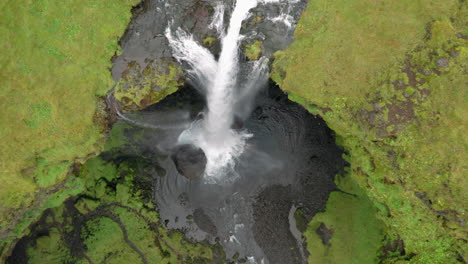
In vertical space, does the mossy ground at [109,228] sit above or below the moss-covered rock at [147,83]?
below

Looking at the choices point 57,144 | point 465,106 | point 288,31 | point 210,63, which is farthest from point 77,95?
point 465,106

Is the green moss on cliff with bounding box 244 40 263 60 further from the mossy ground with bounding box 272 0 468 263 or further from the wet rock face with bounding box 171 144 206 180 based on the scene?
the wet rock face with bounding box 171 144 206 180

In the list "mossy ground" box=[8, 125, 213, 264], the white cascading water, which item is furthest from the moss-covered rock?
"mossy ground" box=[8, 125, 213, 264]

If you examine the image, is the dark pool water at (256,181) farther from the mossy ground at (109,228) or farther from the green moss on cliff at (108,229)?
the green moss on cliff at (108,229)

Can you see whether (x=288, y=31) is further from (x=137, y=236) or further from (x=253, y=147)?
(x=137, y=236)

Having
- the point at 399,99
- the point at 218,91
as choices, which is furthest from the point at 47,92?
the point at 399,99

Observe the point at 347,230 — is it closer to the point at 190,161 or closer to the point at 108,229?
the point at 190,161

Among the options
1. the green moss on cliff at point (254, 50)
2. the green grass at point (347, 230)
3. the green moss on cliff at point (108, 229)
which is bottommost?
the green moss on cliff at point (108, 229)

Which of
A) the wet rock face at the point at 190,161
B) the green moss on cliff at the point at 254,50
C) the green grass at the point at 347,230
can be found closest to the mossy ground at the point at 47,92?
the wet rock face at the point at 190,161
